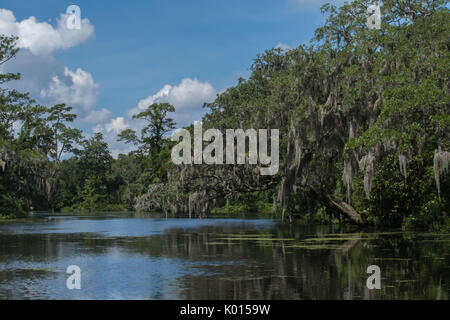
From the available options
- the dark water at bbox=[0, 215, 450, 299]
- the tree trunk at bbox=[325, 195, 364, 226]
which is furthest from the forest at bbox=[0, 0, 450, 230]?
the dark water at bbox=[0, 215, 450, 299]

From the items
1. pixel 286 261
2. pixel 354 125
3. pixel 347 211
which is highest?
pixel 354 125

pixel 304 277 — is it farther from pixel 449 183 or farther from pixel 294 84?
pixel 294 84

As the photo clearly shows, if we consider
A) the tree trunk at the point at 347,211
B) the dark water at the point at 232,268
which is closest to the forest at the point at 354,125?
the tree trunk at the point at 347,211

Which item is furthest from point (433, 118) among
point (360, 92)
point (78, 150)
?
point (78, 150)

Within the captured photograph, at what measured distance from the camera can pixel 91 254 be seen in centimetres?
1922

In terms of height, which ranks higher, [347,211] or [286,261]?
[347,211]

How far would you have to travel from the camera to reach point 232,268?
49.4 ft

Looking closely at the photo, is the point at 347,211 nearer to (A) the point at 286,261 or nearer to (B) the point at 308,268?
(A) the point at 286,261

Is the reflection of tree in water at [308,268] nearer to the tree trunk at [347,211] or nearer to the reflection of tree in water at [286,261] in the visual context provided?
the reflection of tree in water at [286,261]

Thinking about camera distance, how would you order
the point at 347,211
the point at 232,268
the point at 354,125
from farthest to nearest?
the point at 347,211
the point at 354,125
the point at 232,268

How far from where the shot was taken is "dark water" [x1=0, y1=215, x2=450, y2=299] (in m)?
11.5

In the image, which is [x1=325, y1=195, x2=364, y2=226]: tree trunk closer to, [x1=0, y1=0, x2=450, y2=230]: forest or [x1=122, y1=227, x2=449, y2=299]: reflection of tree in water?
[x1=0, y1=0, x2=450, y2=230]: forest

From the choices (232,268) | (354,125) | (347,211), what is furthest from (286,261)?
(347,211)
